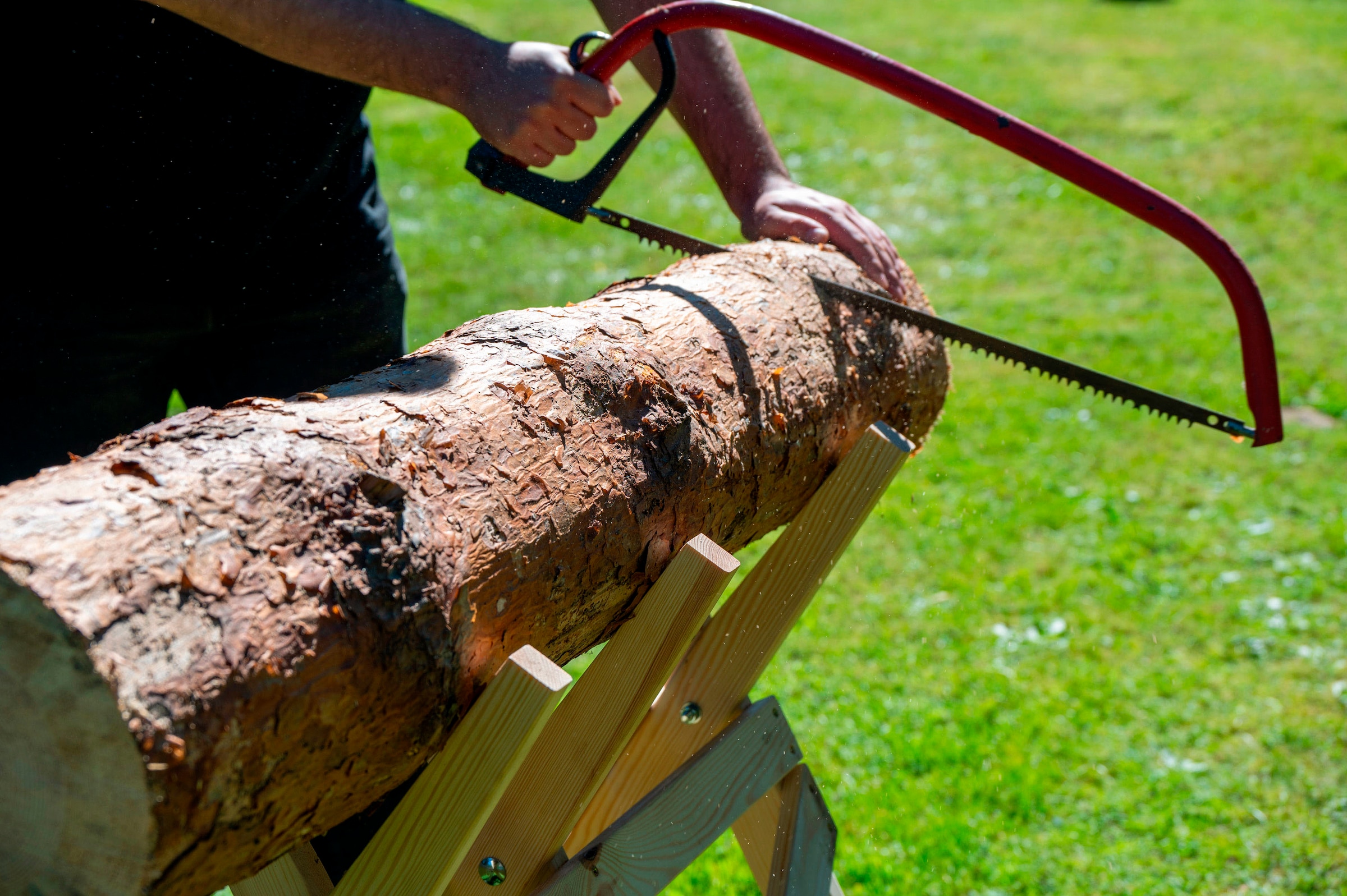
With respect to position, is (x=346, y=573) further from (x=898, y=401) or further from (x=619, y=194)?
(x=619, y=194)

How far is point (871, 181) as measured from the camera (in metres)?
7.95

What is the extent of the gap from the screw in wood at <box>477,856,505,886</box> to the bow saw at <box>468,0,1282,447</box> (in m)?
1.21

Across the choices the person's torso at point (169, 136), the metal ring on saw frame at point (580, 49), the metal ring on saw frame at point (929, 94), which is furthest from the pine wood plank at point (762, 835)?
the person's torso at point (169, 136)

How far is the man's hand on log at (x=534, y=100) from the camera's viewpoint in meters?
1.89

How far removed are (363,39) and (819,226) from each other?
1.11 metres

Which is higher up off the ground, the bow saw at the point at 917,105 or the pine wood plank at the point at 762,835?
the bow saw at the point at 917,105

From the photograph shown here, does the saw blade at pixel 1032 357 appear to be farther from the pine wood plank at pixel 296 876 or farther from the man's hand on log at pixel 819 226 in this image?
the pine wood plank at pixel 296 876

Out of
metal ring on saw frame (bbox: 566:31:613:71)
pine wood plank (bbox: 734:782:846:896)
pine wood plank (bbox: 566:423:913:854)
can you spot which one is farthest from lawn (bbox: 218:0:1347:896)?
metal ring on saw frame (bbox: 566:31:613:71)

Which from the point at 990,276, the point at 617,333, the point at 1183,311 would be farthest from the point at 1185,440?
the point at 617,333

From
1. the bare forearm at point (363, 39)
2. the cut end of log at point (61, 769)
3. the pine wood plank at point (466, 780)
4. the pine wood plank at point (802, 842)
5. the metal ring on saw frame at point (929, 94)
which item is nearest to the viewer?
the cut end of log at point (61, 769)

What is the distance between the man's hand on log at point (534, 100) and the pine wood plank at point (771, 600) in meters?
0.80

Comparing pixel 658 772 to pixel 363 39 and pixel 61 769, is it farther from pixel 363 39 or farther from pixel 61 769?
pixel 363 39

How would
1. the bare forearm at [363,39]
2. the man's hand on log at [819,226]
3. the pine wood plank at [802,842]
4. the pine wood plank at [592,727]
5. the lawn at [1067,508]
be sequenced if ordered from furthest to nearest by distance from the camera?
1. the lawn at [1067,508]
2. the man's hand on log at [819,226]
3. the pine wood plank at [802,842]
4. the bare forearm at [363,39]
5. the pine wood plank at [592,727]

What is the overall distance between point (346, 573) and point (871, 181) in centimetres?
726
